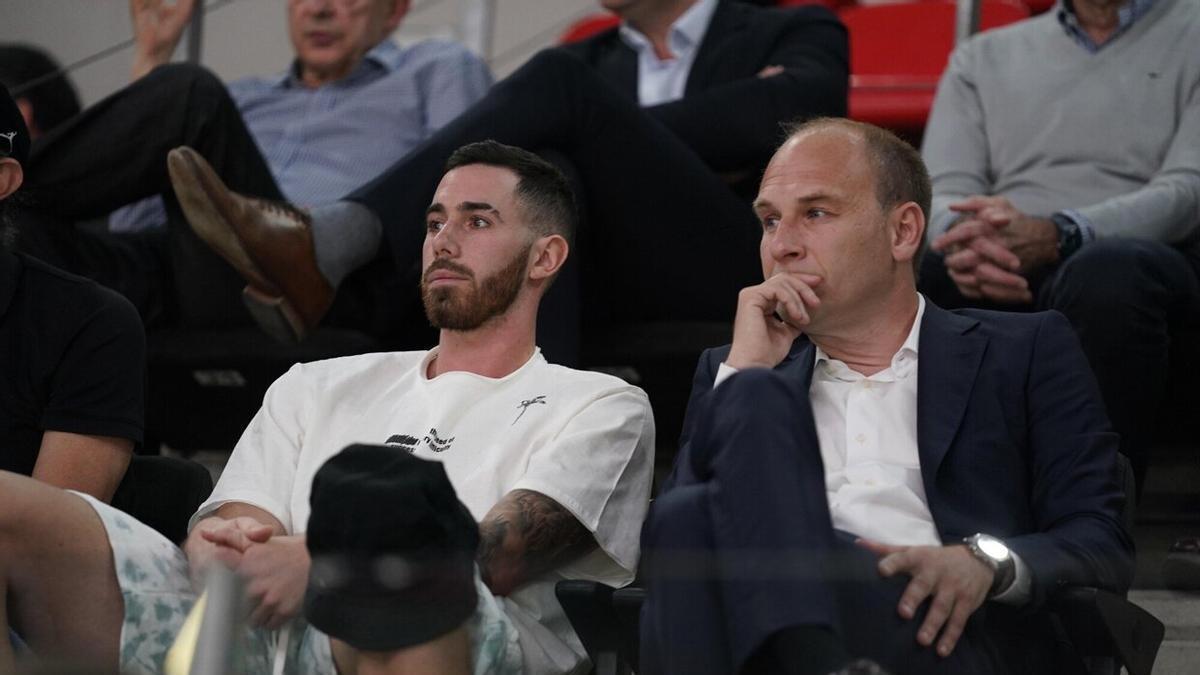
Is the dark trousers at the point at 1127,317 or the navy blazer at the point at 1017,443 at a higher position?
the navy blazer at the point at 1017,443

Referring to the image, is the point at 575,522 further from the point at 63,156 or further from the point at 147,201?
the point at 147,201

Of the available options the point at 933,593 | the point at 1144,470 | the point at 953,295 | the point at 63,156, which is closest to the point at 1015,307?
the point at 953,295

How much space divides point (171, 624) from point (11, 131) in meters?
0.90

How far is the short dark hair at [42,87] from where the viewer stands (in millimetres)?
2930

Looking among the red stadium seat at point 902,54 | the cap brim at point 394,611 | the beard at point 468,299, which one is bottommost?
the red stadium seat at point 902,54

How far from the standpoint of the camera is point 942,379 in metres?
1.73

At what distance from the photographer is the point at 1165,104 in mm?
2635

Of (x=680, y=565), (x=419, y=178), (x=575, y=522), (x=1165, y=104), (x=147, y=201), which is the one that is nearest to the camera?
(x=680, y=565)

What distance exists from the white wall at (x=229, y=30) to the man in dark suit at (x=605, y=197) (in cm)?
55

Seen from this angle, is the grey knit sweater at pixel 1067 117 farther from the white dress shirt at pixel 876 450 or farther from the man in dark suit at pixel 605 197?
the white dress shirt at pixel 876 450

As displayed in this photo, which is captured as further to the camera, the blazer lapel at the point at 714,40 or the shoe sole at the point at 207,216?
the blazer lapel at the point at 714,40

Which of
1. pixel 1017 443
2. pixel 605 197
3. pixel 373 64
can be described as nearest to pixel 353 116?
pixel 373 64

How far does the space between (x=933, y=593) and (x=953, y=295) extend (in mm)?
1081

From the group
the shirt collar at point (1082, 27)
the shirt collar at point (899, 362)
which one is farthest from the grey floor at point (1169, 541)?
the shirt collar at point (1082, 27)
